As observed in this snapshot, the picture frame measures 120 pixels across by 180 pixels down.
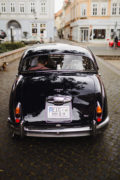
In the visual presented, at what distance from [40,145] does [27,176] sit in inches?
33.4

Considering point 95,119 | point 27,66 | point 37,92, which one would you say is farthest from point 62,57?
point 95,119

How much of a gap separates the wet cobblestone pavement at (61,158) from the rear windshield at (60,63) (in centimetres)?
140

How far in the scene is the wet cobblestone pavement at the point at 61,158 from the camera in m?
2.95

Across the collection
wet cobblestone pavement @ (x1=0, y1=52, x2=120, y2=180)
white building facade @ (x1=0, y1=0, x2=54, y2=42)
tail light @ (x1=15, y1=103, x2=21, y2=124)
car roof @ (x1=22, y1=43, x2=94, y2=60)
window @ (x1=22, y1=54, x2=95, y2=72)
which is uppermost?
white building facade @ (x1=0, y1=0, x2=54, y2=42)

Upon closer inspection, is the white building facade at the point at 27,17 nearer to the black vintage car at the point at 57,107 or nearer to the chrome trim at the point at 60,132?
the black vintage car at the point at 57,107

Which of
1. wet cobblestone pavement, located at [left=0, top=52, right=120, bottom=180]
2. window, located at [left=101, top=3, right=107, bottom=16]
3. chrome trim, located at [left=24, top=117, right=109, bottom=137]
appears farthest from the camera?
window, located at [left=101, top=3, right=107, bottom=16]

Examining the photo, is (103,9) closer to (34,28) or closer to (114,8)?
(114,8)

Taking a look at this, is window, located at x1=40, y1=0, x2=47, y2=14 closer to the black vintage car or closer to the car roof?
the car roof

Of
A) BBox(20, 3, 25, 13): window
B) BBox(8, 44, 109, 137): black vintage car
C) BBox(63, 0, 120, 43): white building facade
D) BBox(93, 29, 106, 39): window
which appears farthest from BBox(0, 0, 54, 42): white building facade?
BBox(8, 44, 109, 137): black vintage car

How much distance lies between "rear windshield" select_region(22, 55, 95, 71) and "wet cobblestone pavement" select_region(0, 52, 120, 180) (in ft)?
4.60

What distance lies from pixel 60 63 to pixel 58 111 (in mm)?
1471

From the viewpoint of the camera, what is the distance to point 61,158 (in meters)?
3.34

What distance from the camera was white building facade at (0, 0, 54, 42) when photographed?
42938mm

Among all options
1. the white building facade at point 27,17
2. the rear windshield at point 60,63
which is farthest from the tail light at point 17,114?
the white building facade at point 27,17
